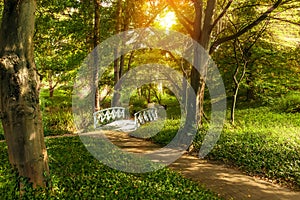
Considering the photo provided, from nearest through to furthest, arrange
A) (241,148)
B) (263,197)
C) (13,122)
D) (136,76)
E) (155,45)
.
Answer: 1. (13,122)
2. (263,197)
3. (241,148)
4. (155,45)
5. (136,76)

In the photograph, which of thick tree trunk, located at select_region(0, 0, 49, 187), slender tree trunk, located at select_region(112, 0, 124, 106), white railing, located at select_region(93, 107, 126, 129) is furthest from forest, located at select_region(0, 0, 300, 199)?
white railing, located at select_region(93, 107, 126, 129)

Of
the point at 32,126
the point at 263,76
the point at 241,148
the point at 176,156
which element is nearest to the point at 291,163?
the point at 241,148

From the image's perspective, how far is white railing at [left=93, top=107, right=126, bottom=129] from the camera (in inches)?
597

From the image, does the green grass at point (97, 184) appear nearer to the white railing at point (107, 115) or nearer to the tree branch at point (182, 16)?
the tree branch at point (182, 16)

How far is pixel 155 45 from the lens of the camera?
20.4m

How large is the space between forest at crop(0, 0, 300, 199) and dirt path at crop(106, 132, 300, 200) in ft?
1.15

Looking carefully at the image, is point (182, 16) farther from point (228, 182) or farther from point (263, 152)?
point (228, 182)

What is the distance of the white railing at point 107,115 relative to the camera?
15.2 m

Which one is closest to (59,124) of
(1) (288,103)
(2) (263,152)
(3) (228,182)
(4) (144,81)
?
(3) (228,182)

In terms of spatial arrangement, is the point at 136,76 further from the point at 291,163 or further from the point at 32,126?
the point at 32,126

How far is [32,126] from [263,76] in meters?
17.5

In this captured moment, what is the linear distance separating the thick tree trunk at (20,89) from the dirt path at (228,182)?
438 cm

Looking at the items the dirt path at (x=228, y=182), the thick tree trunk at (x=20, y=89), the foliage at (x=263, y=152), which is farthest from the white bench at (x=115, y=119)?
the thick tree trunk at (x=20, y=89)

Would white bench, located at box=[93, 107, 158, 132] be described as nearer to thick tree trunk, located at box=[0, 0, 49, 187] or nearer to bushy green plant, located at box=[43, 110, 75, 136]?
bushy green plant, located at box=[43, 110, 75, 136]
